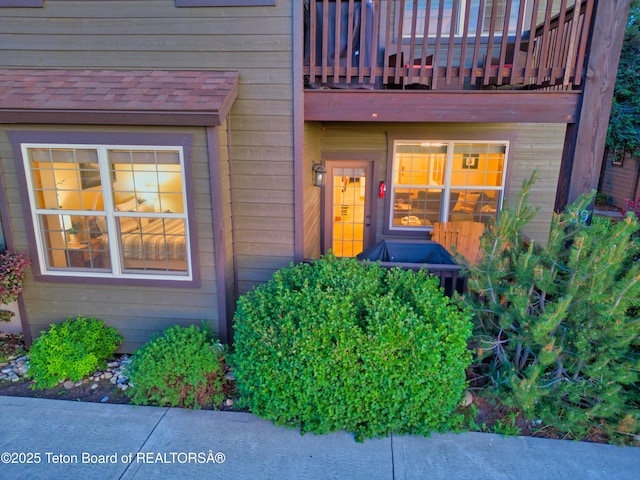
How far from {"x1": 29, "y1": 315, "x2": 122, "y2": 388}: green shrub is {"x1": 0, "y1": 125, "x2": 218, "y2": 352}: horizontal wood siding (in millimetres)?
197

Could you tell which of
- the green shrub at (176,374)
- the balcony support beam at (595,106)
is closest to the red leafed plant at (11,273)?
the green shrub at (176,374)

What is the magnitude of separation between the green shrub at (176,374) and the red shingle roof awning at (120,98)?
79.9 inches

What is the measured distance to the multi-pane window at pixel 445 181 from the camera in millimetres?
6152

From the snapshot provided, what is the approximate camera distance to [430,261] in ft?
15.8

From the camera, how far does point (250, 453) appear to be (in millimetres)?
3139

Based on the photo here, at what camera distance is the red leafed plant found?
13.3 ft

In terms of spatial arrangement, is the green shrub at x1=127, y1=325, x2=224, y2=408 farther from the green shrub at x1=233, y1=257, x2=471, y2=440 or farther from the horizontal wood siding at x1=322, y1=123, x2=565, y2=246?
the horizontal wood siding at x1=322, y1=123, x2=565, y2=246

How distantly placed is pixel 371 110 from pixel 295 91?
31.5 inches

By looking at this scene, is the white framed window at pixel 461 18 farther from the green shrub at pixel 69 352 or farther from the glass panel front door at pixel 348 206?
the green shrub at pixel 69 352

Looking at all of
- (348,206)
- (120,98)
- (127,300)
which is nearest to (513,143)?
(348,206)

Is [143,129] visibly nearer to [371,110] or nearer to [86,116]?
[86,116]

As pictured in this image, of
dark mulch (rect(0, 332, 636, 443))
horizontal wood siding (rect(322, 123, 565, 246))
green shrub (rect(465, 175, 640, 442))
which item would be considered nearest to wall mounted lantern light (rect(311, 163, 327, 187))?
horizontal wood siding (rect(322, 123, 565, 246))

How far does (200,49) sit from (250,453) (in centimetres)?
371

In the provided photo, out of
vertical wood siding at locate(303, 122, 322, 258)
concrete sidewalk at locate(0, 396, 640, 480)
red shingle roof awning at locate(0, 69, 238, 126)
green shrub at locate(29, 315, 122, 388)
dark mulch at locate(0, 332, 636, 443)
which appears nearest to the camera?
concrete sidewalk at locate(0, 396, 640, 480)
